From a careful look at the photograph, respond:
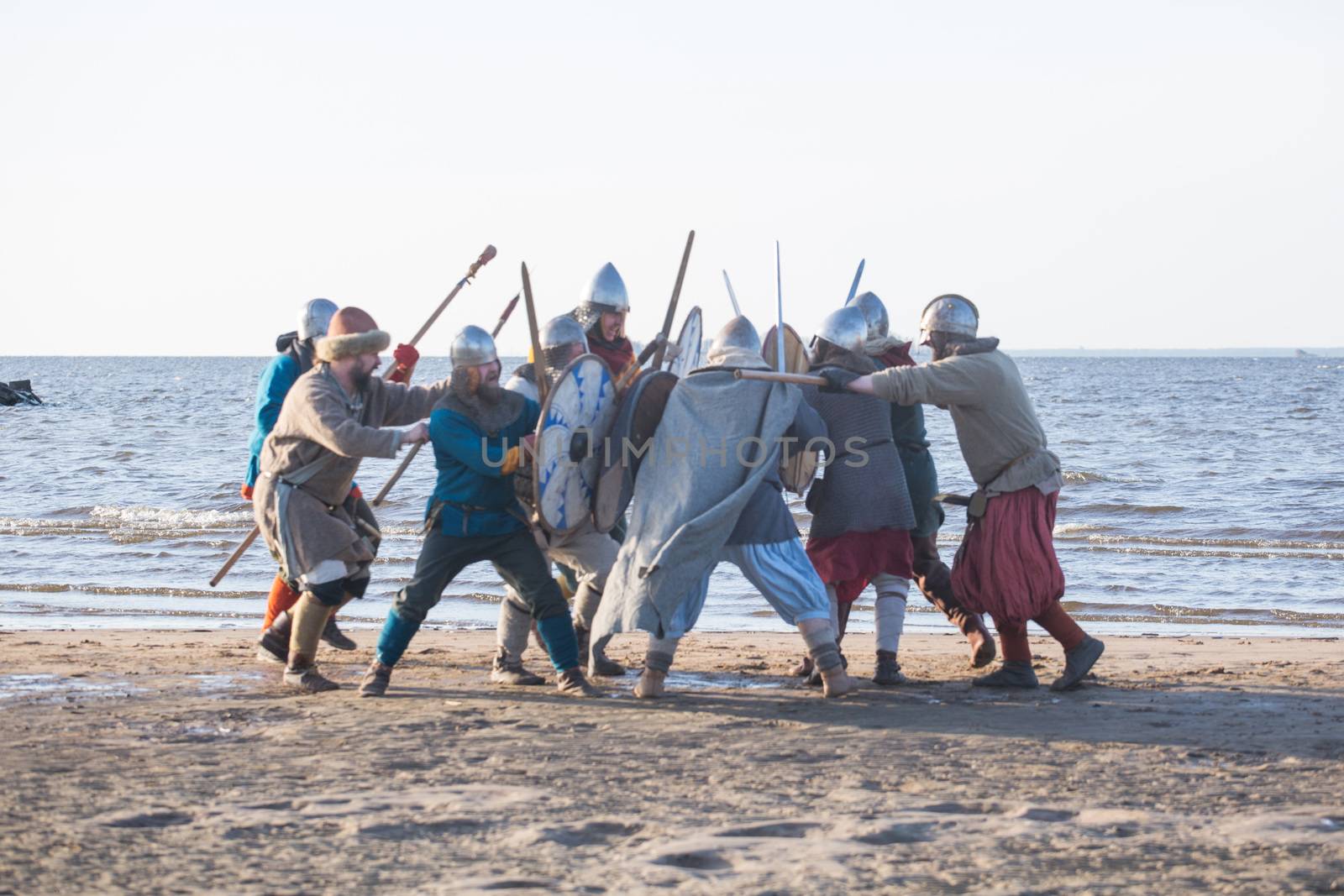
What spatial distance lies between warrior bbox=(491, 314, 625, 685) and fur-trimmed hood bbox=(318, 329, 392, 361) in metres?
0.54

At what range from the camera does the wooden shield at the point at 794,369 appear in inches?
224

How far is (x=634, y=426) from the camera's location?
557 centimetres

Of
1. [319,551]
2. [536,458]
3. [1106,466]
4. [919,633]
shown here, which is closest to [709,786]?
[536,458]

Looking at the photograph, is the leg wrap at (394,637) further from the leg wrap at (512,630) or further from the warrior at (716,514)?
the warrior at (716,514)

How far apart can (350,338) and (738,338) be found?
1.38 metres

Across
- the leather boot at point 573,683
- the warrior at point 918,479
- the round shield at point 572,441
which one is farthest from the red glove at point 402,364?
the warrior at point 918,479

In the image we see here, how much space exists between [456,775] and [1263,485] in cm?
1609

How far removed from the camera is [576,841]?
3730 millimetres

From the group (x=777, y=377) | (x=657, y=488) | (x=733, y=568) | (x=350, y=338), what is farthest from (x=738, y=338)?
(x=733, y=568)

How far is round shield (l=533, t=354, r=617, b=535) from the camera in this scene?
5.44m

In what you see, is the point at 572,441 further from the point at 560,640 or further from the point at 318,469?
the point at 318,469

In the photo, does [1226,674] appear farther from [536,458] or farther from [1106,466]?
[1106,466]

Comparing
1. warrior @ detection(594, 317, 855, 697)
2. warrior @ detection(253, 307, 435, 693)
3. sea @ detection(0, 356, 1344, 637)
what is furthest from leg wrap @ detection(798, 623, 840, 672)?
sea @ detection(0, 356, 1344, 637)

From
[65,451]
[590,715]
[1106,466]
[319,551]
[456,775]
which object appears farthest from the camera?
[65,451]
